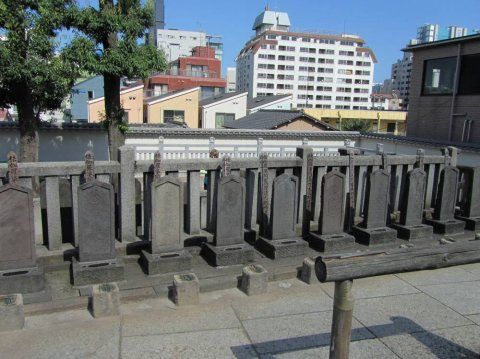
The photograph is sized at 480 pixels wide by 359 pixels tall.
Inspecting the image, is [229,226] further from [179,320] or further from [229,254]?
[179,320]

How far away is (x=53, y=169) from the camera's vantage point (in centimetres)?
464

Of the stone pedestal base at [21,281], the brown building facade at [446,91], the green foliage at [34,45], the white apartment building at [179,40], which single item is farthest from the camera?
the white apartment building at [179,40]

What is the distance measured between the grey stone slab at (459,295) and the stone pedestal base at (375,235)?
112 cm

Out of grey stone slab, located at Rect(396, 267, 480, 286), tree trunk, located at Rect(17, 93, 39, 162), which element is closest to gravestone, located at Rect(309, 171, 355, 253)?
grey stone slab, located at Rect(396, 267, 480, 286)

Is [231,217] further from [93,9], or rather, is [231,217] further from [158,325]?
[93,9]

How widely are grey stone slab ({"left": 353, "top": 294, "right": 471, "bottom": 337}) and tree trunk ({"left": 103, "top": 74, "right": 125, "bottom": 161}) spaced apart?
11.4 meters

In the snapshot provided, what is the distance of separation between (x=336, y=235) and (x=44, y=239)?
3821 mm

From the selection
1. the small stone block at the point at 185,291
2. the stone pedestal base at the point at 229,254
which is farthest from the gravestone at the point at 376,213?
the small stone block at the point at 185,291

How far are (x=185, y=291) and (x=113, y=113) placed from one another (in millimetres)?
11585

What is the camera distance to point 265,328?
3830 millimetres

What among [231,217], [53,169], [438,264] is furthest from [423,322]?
[53,169]

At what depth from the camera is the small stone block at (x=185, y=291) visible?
418cm

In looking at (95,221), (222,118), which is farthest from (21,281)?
(222,118)

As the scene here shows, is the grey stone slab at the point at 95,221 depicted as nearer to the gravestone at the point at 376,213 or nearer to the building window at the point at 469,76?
the gravestone at the point at 376,213
